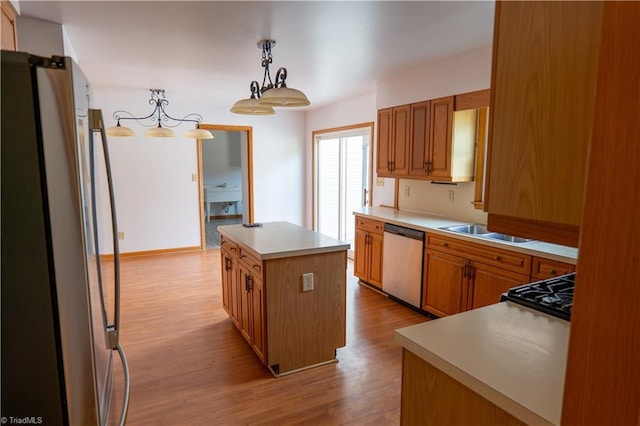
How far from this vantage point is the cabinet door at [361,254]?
4395 millimetres

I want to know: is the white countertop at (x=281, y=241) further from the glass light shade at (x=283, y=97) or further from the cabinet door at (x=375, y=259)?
the cabinet door at (x=375, y=259)

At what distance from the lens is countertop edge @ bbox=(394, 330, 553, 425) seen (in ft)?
3.12

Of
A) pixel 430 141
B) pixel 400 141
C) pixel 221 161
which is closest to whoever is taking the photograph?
pixel 430 141

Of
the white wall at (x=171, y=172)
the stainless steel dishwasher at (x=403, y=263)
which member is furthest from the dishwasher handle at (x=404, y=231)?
the white wall at (x=171, y=172)

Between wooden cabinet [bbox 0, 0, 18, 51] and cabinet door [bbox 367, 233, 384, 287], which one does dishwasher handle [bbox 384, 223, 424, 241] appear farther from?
wooden cabinet [bbox 0, 0, 18, 51]

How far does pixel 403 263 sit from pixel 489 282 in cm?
98

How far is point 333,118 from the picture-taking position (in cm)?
605

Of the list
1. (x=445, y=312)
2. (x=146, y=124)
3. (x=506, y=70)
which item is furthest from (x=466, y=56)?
(x=146, y=124)

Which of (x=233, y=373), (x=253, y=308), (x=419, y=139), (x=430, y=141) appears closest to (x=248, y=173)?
(x=419, y=139)

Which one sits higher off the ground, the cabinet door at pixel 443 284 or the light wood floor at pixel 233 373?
the cabinet door at pixel 443 284

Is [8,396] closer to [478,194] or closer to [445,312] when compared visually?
[445,312]

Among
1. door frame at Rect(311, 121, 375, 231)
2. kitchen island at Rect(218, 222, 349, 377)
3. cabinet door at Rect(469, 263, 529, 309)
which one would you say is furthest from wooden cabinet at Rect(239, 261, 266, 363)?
door frame at Rect(311, 121, 375, 231)

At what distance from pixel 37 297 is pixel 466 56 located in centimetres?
357

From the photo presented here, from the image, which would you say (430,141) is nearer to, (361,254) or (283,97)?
(361,254)
